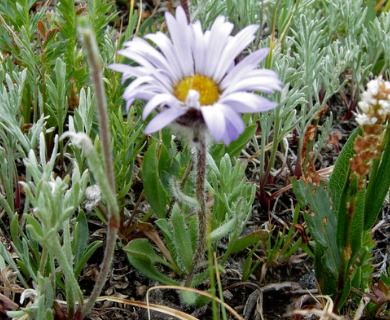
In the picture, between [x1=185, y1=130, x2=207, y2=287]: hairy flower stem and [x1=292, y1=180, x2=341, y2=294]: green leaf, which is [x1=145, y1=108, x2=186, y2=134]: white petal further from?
[x1=292, y1=180, x2=341, y2=294]: green leaf

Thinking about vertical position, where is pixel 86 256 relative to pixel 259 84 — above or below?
below

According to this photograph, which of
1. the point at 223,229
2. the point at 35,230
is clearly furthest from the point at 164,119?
the point at 223,229

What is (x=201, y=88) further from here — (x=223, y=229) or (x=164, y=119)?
(x=223, y=229)

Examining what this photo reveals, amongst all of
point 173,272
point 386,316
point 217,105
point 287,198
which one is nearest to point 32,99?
point 173,272

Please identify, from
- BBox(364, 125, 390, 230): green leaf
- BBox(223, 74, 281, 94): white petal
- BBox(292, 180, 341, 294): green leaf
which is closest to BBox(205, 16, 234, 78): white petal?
BBox(223, 74, 281, 94): white petal

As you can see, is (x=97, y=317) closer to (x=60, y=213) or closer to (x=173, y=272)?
(x=173, y=272)

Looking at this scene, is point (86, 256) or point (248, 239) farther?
point (248, 239)

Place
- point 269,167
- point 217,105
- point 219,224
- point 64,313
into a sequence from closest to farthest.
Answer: point 217,105 → point 64,313 → point 219,224 → point 269,167

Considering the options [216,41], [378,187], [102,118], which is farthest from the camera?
[378,187]
